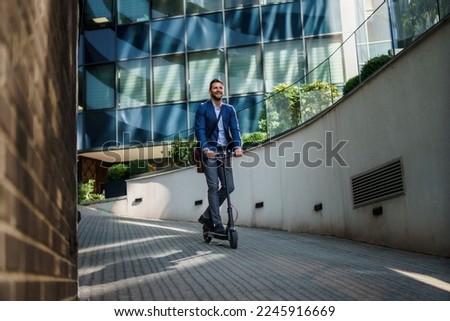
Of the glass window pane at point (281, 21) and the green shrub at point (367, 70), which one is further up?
the glass window pane at point (281, 21)

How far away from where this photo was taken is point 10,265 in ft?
4.83

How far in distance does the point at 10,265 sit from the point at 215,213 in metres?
4.83

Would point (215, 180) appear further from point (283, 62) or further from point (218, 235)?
point (283, 62)

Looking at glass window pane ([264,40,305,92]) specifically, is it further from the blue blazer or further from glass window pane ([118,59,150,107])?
the blue blazer

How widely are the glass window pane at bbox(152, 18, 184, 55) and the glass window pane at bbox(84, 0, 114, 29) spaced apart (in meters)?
1.81

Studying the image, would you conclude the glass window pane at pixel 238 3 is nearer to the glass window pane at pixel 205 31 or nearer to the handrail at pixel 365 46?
the glass window pane at pixel 205 31

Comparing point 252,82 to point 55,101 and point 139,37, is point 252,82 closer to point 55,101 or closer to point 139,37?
point 139,37

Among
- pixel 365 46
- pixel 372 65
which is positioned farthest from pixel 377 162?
pixel 365 46

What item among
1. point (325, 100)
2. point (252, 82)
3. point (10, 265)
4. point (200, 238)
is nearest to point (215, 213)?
point (200, 238)

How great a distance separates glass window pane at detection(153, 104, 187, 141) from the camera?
18344 mm

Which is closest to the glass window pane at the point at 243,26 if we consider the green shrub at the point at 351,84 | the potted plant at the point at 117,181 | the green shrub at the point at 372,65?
the potted plant at the point at 117,181

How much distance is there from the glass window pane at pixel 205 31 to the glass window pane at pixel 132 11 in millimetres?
1749

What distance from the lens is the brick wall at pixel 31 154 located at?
4.78 feet

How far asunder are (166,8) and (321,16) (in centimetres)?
564
